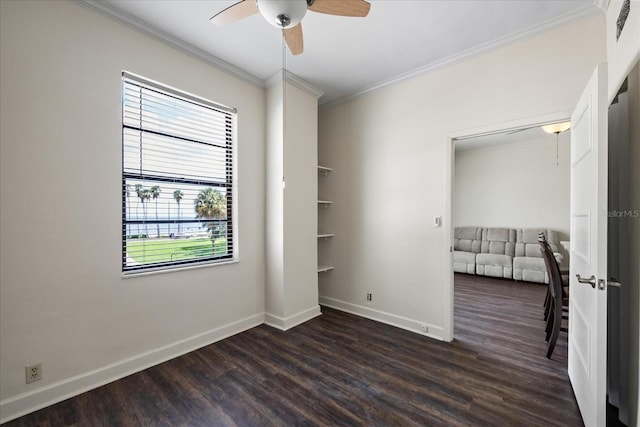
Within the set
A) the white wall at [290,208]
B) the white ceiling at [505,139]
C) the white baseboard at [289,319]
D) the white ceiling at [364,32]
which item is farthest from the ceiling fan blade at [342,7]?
the white ceiling at [505,139]

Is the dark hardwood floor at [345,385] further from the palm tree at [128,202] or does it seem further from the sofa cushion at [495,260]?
the sofa cushion at [495,260]

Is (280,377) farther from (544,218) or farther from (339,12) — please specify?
(544,218)

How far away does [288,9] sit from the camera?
1.50 m

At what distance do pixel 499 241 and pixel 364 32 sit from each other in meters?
5.36

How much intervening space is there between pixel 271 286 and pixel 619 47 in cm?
348

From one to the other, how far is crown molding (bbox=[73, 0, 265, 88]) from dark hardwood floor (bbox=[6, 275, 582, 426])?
289 cm

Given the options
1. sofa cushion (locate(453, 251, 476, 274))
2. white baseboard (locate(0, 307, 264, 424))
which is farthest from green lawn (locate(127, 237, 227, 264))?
sofa cushion (locate(453, 251, 476, 274))

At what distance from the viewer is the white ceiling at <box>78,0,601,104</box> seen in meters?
2.19

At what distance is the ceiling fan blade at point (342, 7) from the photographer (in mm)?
1588

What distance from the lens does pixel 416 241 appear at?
10.5 feet

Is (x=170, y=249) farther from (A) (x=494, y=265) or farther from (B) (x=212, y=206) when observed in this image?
(A) (x=494, y=265)

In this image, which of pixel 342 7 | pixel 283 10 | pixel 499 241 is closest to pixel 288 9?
pixel 283 10

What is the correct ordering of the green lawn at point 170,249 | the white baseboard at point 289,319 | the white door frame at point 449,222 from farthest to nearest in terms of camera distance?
the white baseboard at point 289,319, the white door frame at point 449,222, the green lawn at point 170,249

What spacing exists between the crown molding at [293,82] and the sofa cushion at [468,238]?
4.86m
